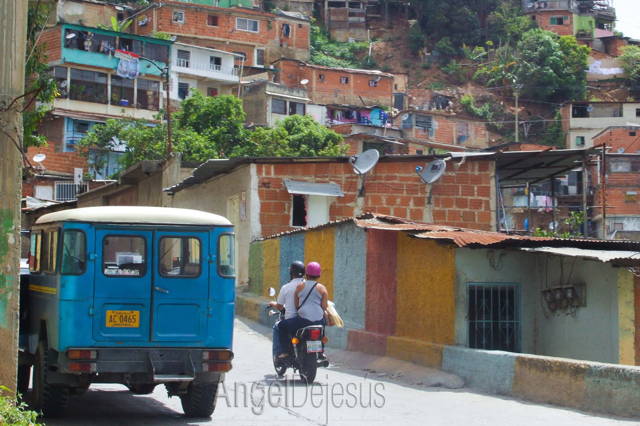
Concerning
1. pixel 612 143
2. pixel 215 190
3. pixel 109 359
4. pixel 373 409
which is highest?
pixel 612 143

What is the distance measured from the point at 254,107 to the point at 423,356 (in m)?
57.7

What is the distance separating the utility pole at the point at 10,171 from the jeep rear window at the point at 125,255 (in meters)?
1.48

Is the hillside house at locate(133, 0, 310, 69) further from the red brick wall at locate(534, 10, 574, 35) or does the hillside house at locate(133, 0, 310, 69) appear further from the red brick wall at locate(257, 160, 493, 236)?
the red brick wall at locate(257, 160, 493, 236)

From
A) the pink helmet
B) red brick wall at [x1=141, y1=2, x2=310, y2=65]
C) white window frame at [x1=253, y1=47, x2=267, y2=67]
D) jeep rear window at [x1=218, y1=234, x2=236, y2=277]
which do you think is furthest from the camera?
white window frame at [x1=253, y1=47, x2=267, y2=67]

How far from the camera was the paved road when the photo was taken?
1038 cm

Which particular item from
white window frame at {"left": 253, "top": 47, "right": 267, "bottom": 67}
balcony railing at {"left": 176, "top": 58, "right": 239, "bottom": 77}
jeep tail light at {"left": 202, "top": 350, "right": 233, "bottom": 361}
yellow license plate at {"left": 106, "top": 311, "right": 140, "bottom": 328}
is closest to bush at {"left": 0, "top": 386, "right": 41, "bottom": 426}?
yellow license plate at {"left": 106, "top": 311, "right": 140, "bottom": 328}

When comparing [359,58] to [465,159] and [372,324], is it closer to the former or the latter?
[465,159]

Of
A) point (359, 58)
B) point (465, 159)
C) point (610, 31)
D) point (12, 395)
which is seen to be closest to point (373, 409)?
point (12, 395)

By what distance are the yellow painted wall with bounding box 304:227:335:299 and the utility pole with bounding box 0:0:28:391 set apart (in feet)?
35.1

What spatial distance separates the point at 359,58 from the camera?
95.7m

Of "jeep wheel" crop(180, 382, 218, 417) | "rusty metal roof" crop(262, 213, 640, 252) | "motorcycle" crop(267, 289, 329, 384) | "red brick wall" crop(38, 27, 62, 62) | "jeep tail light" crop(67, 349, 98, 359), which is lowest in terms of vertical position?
"jeep wheel" crop(180, 382, 218, 417)

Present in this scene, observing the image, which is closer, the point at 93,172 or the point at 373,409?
the point at 373,409

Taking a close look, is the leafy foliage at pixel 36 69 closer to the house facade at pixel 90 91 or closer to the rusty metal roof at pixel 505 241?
the rusty metal roof at pixel 505 241

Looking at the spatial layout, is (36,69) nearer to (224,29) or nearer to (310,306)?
(310,306)
